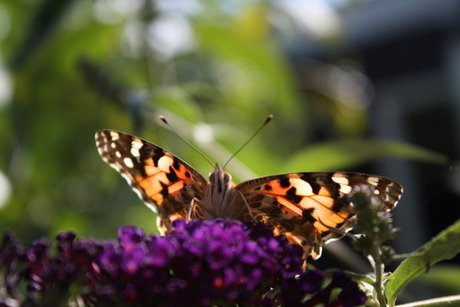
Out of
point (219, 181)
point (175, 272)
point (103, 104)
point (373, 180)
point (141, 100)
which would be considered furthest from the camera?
point (103, 104)

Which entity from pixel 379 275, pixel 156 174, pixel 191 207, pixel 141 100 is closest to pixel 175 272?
pixel 379 275

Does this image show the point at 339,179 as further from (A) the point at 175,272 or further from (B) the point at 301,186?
(A) the point at 175,272

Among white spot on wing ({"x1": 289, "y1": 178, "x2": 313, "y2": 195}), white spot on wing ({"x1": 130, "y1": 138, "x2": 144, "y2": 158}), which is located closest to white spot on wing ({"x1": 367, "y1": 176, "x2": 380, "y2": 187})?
white spot on wing ({"x1": 289, "y1": 178, "x2": 313, "y2": 195})

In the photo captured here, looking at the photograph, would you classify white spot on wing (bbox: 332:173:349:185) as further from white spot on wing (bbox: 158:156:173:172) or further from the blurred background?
white spot on wing (bbox: 158:156:173:172)

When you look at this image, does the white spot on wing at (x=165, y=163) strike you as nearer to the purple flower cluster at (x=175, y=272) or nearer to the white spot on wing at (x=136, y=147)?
the white spot on wing at (x=136, y=147)

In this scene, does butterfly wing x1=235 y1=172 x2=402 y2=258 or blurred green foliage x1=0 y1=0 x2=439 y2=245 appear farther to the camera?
blurred green foliage x1=0 y1=0 x2=439 y2=245

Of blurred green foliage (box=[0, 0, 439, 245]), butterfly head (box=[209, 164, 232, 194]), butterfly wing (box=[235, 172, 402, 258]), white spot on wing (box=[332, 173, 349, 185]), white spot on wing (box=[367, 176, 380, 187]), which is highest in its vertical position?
white spot on wing (box=[367, 176, 380, 187])

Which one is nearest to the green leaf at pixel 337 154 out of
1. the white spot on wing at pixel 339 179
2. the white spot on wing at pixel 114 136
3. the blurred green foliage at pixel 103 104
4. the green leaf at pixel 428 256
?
the blurred green foliage at pixel 103 104
